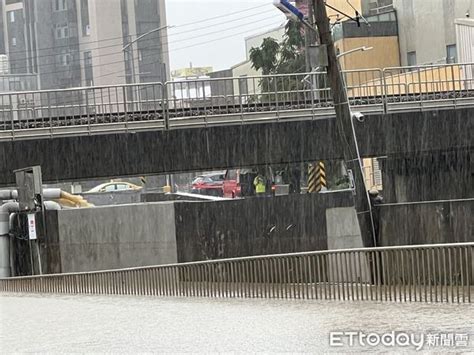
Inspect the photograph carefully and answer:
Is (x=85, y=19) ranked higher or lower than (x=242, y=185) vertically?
higher

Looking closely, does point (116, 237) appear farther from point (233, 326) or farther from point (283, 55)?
point (283, 55)

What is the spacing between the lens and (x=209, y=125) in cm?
2678

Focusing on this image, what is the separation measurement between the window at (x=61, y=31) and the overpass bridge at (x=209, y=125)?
175ft

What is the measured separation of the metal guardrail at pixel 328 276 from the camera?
13.7 metres

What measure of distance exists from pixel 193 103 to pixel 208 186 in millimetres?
34762

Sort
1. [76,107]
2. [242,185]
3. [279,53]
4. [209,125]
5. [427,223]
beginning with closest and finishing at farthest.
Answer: [427,223]
[209,125]
[76,107]
[242,185]
[279,53]

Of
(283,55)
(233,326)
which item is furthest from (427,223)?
(283,55)

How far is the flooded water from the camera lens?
10.5 m

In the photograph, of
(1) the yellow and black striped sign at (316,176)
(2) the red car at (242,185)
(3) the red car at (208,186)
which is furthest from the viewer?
(3) the red car at (208,186)

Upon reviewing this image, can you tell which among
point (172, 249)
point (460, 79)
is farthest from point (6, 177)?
point (460, 79)

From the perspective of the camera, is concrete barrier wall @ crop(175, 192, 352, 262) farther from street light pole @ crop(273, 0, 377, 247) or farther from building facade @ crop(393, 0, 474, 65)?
A: building facade @ crop(393, 0, 474, 65)

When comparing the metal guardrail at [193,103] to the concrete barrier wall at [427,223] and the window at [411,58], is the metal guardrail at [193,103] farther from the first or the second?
the window at [411,58]

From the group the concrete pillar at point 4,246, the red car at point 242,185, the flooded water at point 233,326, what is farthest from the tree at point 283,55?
the flooded water at point 233,326

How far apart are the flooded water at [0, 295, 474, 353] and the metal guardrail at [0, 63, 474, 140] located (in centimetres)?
1033
